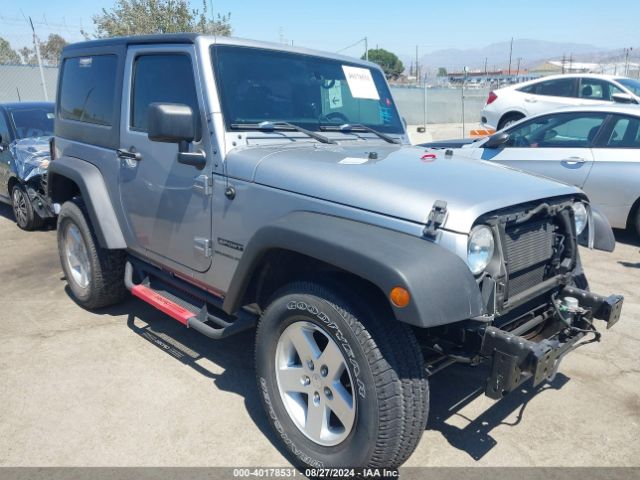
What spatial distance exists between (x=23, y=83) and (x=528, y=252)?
16.3 meters

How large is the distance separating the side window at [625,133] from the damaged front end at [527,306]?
3708 millimetres

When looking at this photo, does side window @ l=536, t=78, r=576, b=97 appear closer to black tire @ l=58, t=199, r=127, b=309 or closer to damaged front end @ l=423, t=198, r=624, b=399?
damaged front end @ l=423, t=198, r=624, b=399

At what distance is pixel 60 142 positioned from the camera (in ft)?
15.6

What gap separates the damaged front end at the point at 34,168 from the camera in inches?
275

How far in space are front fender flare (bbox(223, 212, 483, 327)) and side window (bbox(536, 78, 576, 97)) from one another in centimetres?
1031

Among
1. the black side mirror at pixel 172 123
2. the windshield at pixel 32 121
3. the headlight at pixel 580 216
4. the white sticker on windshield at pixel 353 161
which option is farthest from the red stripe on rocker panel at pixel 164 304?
the windshield at pixel 32 121

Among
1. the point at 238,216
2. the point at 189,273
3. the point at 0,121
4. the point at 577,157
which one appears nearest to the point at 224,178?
the point at 238,216

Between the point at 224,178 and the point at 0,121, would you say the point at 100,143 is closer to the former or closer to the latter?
the point at 224,178

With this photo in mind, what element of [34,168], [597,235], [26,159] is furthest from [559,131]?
[26,159]

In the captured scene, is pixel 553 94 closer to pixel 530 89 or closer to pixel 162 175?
pixel 530 89

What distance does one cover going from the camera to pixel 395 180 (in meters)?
2.62

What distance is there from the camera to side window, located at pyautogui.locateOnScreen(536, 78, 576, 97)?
1115 cm

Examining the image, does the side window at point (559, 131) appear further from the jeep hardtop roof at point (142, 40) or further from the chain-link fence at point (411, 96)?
the chain-link fence at point (411, 96)

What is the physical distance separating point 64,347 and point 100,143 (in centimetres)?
154
